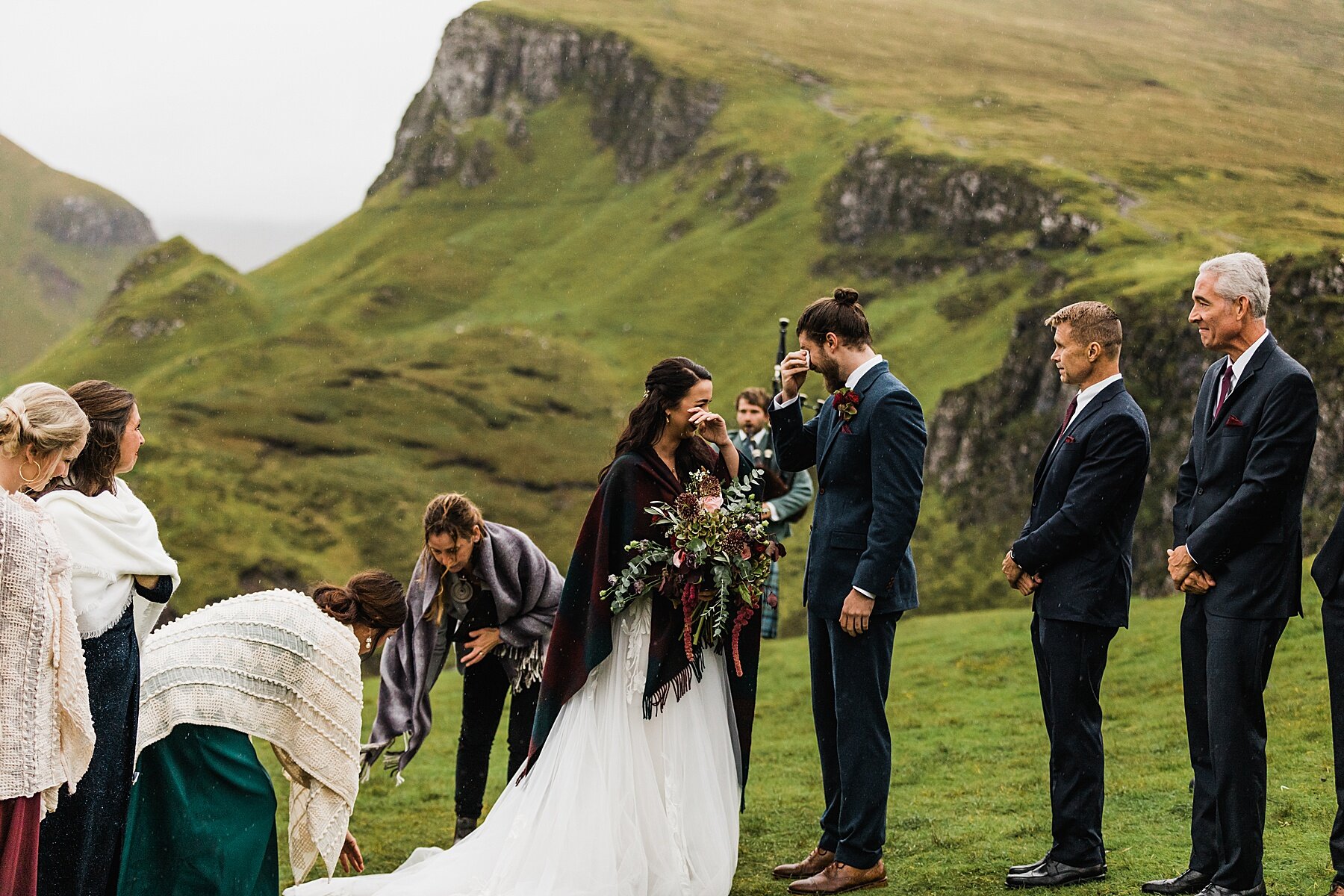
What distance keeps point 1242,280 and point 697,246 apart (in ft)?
294

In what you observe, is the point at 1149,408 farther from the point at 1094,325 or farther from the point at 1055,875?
the point at 1055,875

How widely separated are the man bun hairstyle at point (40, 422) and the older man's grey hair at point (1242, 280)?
5.00 m

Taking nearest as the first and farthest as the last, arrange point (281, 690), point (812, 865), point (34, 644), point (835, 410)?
1. point (34, 644)
2. point (281, 690)
3. point (835, 410)
4. point (812, 865)

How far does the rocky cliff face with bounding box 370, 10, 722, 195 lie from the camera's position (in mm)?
115125

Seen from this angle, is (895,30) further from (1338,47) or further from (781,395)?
(781,395)

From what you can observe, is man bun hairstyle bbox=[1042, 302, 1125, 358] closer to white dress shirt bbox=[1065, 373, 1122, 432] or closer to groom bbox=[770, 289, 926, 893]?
white dress shirt bbox=[1065, 373, 1122, 432]

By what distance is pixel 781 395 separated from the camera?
715 centimetres

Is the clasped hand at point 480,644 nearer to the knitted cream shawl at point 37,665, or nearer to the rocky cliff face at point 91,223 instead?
the knitted cream shawl at point 37,665

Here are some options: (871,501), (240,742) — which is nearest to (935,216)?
(871,501)

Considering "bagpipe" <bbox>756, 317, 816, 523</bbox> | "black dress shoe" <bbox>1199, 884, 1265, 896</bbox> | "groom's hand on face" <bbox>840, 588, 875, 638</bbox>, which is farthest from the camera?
"bagpipe" <bbox>756, 317, 816, 523</bbox>

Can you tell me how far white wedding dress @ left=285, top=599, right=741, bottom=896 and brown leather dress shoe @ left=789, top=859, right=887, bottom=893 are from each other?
391mm

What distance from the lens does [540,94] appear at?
434 feet

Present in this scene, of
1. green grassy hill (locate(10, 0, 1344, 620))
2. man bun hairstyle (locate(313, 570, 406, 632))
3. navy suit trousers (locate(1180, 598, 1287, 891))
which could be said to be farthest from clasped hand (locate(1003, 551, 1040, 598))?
green grassy hill (locate(10, 0, 1344, 620))

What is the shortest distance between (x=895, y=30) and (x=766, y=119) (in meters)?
15.9
